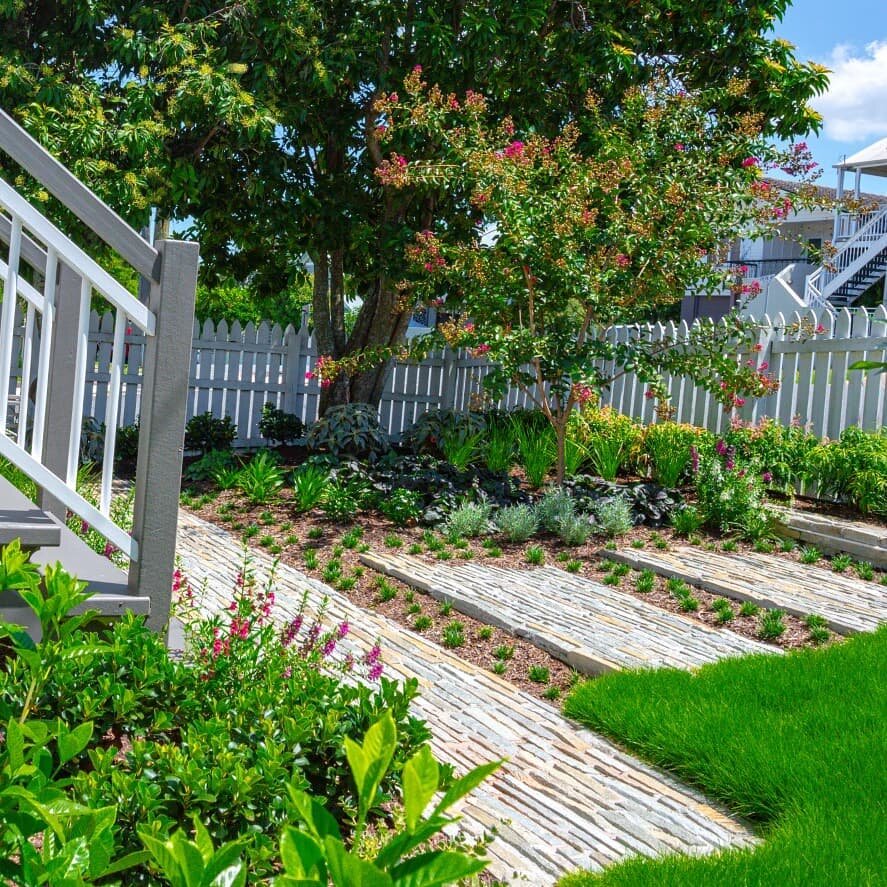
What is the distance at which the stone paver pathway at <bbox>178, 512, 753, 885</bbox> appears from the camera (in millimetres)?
2930

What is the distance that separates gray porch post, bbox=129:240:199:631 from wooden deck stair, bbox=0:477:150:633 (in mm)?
98

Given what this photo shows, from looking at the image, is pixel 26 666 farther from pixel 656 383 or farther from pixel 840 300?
pixel 840 300

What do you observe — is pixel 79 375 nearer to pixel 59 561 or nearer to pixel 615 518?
pixel 59 561

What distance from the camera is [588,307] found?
8.31 m

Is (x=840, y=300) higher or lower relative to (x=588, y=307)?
higher

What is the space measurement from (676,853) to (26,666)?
1977 millimetres

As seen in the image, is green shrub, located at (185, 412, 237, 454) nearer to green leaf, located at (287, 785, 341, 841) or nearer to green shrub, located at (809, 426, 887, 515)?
green shrub, located at (809, 426, 887, 515)

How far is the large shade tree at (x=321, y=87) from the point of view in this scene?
980 cm

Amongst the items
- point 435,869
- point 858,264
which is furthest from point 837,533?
point 858,264

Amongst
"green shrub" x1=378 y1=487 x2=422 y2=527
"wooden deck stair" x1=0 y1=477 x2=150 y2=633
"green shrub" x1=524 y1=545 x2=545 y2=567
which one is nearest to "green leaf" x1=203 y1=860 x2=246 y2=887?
"wooden deck stair" x1=0 y1=477 x2=150 y2=633

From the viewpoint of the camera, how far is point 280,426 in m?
12.5

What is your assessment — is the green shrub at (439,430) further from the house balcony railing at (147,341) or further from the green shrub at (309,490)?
the house balcony railing at (147,341)

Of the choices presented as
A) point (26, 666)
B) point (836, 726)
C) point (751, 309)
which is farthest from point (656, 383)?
point (751, 309)

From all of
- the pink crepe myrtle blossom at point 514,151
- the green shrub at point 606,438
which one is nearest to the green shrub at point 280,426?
the green shrub at point 606,438
